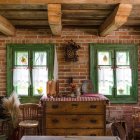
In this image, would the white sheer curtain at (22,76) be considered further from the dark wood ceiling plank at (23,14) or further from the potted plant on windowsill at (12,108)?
the dark wood ceiling plank at (23,14)

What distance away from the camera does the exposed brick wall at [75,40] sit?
19.4 ft

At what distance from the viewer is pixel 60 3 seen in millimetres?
3520

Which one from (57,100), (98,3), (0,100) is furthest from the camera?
(0,100)

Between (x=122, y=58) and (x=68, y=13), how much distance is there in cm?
201

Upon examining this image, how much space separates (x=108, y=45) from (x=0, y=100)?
2514 millimetres

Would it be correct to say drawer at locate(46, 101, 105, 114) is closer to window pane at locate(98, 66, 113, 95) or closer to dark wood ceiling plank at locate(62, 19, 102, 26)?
window pane at locate(98, 66, 113, 95)

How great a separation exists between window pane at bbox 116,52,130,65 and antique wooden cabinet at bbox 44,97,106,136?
1.33 meters

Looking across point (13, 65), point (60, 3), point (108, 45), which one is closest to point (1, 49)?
point (13, 65)

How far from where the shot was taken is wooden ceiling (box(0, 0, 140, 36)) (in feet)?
11.5

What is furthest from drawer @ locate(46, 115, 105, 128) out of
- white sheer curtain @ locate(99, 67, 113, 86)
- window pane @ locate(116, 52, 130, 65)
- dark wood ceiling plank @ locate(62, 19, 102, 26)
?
dark wood ceiling plank @ locate(62, 19, 102, 26)

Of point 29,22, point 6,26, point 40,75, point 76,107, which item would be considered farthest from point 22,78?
point 76,107

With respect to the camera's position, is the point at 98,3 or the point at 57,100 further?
the point at 57,100

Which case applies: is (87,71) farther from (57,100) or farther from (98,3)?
(98,3)

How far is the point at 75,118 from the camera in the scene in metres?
4.97
